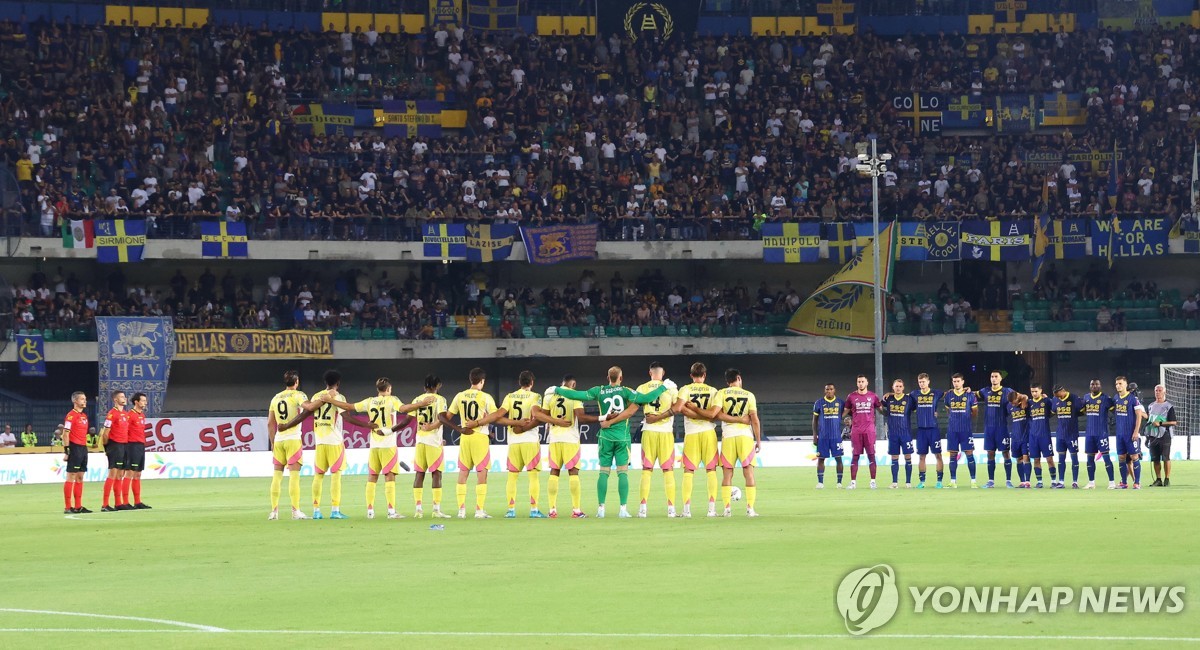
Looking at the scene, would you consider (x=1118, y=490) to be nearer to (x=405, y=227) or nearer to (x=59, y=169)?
(x=405, y=227)

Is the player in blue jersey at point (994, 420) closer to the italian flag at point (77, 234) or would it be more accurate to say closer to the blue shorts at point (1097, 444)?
the blue shorts at point (1097, 444)

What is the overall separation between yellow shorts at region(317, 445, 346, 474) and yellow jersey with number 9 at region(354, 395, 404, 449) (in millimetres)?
543

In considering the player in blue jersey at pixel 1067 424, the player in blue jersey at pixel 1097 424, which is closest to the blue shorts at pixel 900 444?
the player in blue jersey at pixel 1067 424

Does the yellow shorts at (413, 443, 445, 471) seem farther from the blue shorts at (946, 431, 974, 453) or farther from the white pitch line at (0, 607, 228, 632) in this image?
the blue shorts at (946, 431, 974, 453)

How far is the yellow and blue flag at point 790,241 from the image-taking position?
5706cm

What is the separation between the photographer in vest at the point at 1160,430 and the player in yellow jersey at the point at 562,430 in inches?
507

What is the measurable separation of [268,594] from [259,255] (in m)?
41.1

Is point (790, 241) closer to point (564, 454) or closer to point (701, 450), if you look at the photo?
point (701, 450)

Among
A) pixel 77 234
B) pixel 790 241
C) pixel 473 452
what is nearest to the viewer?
pixel 473 452

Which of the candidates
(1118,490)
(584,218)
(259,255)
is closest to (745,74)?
(584,218)

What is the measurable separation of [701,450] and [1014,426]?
420 inches

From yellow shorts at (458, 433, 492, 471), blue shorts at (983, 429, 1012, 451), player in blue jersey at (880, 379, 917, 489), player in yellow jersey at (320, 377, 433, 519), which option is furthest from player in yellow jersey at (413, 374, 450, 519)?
blue shorts at (983, 429, 1012, 451)

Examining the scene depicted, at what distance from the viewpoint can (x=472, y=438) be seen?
2322 centimetres

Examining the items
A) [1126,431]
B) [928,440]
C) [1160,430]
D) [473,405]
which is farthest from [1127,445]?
[473,405]
